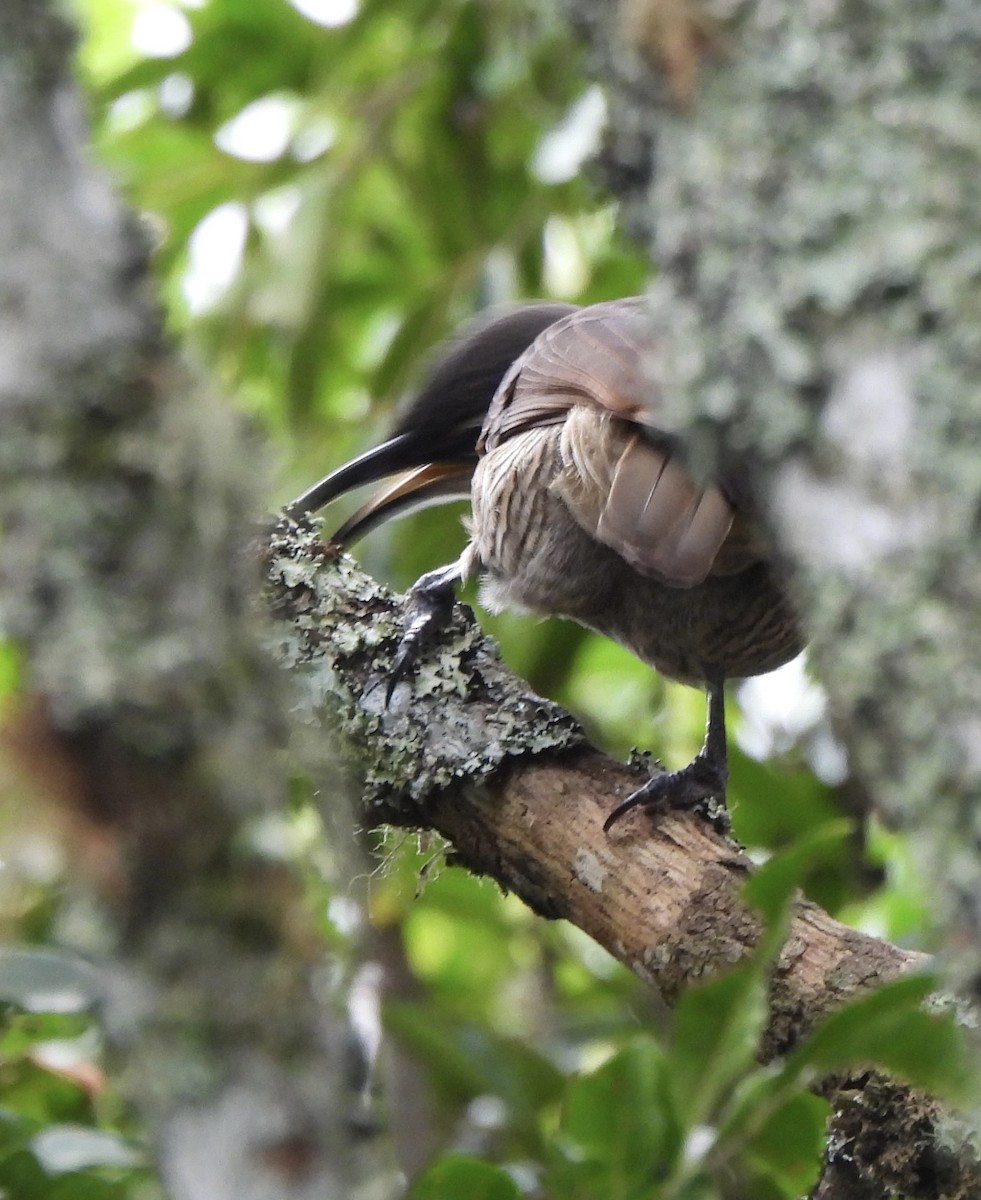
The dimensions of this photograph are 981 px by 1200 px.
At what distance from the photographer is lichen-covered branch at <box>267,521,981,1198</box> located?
1.68 m

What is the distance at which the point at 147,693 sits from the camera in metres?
0.76

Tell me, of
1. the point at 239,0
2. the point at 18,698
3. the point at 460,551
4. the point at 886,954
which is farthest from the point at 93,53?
the point at 18,698

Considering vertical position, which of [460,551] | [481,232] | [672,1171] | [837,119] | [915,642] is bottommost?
[460,551]

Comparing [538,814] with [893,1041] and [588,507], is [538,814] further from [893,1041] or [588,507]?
[893,1041]

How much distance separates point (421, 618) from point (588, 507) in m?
0.43

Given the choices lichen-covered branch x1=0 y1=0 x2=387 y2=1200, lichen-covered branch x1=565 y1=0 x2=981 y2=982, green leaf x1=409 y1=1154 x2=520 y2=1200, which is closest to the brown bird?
green leaf x1=409 y1=1154 x2=520 y2=1200

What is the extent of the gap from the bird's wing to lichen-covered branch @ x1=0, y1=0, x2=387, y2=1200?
992 mm

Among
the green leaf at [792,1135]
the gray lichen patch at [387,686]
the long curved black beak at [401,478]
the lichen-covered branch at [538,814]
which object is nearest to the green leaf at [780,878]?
the green leaf at [792,1135]

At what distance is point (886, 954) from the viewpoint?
168cm

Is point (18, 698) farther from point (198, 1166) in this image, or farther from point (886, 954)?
point (886, 954)

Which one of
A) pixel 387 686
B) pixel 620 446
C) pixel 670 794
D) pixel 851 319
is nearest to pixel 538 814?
pixel 670 794

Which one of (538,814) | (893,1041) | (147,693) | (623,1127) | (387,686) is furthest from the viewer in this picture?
(387,686)

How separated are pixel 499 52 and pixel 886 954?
2.09 m

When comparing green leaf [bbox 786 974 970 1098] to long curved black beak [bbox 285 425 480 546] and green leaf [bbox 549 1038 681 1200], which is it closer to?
green leaf [bbox 549 1038 681 1200]
